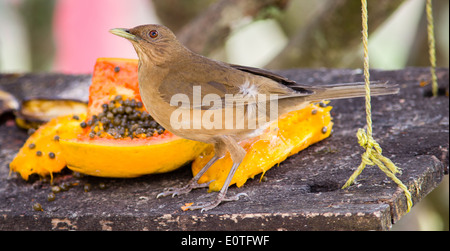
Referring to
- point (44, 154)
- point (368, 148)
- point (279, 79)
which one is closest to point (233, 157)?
point (279, 79)

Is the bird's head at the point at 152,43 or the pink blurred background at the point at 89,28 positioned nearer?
the bird's head at the point at 152,43

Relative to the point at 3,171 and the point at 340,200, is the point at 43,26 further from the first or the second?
the point at 340,200

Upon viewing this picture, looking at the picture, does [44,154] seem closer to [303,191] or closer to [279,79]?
[279,79]

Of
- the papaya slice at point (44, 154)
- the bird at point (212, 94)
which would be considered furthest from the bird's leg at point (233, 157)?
the papaya slice at point (44, 154)

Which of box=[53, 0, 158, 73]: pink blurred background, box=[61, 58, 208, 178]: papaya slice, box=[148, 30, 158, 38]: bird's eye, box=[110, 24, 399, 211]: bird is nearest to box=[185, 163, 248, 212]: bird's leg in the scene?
box=[110, 24, 399, 211]: bird

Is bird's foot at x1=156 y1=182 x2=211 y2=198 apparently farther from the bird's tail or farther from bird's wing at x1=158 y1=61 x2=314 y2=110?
the bird's tail

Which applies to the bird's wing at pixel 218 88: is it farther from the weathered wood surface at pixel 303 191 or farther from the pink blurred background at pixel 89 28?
the pink blurred background at pixel 89 28
